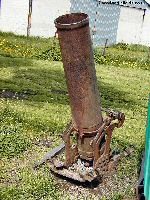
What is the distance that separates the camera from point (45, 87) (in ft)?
41.2

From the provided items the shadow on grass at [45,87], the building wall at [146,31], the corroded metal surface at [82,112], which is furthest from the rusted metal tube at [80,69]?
the building wall at [146,31]

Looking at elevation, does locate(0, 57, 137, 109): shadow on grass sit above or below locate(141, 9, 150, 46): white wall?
above

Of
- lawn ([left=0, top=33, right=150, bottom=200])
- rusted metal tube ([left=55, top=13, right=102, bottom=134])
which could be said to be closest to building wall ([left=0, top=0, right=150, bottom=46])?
lawn ([left=0, top=33, right=150, bottom=200])

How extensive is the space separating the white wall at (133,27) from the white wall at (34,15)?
4.21 meters

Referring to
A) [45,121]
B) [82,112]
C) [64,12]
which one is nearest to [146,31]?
[64,12]

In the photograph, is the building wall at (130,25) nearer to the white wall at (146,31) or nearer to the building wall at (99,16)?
the white wall at (146,31)

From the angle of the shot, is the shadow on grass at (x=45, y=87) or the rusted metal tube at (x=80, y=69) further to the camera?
the shadow on grass at (x=45, y=87)

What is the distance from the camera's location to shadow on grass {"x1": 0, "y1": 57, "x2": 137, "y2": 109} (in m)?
11.6

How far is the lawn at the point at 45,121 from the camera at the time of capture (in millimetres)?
6574

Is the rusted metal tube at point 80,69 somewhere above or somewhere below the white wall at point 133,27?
above

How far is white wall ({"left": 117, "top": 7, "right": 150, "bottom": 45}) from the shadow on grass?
13.3 meters

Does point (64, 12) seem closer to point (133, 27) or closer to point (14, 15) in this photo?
point (14, 15)

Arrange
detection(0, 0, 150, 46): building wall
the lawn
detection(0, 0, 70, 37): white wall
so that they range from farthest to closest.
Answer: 1. detection(0, 0, 150, 46): building wall
2. detection(0, 0, 70, 37): white wall
3. the lawn

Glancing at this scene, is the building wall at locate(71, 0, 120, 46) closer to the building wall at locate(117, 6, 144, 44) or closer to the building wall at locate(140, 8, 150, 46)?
the building wall at locate(117, 6, 144, 44)
